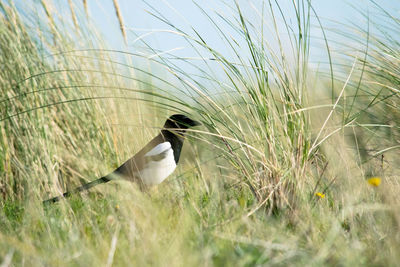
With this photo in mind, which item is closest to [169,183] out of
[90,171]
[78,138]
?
[90,171]

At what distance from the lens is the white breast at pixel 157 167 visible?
2.91 meters

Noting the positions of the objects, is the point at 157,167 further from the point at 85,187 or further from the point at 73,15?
the point at 73,15

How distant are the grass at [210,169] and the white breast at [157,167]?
0.62 feet

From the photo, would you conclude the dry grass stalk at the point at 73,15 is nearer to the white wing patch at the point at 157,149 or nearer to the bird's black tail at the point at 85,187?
the white wing patch at the point at 157,149

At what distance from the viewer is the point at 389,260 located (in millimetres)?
1207

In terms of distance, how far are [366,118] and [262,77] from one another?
1.47 meters

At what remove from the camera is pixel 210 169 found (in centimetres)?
287

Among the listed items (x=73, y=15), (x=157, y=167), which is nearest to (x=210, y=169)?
(x=157, y=167)

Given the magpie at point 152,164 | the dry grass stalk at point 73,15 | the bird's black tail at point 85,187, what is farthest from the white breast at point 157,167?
the dry grass stalk at point 73,15

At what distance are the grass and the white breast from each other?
0.62 feet

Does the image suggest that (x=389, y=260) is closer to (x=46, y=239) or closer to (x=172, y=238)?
(x=172, y=238)

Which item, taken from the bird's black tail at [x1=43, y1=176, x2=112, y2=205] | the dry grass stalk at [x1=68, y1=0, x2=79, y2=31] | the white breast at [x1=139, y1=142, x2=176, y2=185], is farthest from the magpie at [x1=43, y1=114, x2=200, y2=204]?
the dry grass stalk at [x1=68, y1=0, x2=79, y2=31]

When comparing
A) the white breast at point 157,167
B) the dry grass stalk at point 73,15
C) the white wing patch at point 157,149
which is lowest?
the white breast at point 157,167

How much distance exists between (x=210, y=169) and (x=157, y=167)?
1.26 ft
